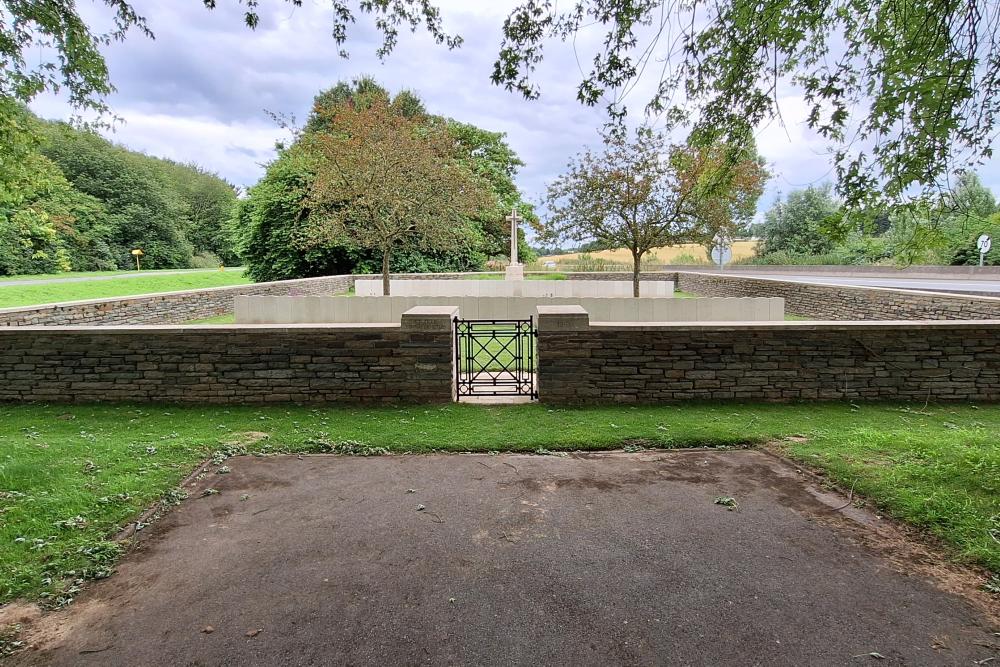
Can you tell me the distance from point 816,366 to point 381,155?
1064 cm

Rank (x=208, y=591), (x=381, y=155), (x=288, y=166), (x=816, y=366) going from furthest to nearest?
(x=288, y=166), (x=381, y=155), (x=816, y=366), (x=208, y=591)

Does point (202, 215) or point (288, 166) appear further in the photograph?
point (202, 215)

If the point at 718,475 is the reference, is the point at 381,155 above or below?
above

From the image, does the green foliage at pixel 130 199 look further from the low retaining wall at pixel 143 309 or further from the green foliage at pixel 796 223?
the green foliage at pixel 796 223

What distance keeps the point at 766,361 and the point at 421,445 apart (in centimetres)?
375

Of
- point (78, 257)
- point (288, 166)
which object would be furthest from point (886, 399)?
point (78, 257)

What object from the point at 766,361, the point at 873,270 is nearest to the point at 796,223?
the point at 873,270

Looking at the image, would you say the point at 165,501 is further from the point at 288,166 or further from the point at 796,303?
the point at 288,166

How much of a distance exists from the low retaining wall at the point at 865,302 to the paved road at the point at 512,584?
25.8 feet

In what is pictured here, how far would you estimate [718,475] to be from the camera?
3.93 m

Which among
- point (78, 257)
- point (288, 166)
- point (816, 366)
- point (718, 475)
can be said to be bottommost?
point (718, 475)

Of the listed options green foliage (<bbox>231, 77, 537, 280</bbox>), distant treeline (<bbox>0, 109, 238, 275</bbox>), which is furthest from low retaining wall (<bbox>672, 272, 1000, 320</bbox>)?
distant treeline (<bbox>0, 109, 238, 275</bbox>)

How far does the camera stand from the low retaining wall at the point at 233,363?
5.63m

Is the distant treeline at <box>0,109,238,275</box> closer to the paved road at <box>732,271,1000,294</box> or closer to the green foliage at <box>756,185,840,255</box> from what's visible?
the paved road at <box>732,271,1000,294</box>
